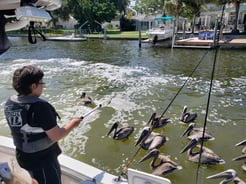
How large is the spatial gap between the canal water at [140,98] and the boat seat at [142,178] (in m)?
1.50

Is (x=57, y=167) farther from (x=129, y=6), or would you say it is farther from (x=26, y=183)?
(x=129, y=6)

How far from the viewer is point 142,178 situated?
8.26ft

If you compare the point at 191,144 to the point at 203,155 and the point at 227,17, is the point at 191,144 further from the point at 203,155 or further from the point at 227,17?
the point at 227,17

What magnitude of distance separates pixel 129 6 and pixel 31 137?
59.0m

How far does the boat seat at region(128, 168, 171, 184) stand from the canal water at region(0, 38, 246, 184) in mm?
1502

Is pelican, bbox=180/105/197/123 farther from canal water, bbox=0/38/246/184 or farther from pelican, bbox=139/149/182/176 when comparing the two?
pelican, bbox=139/149/182/176

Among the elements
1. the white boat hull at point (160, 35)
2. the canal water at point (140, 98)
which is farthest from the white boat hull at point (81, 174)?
the white boat hull at point (160, 35)

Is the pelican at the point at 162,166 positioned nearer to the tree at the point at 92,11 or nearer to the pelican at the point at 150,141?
the pelican at the point at 150,141

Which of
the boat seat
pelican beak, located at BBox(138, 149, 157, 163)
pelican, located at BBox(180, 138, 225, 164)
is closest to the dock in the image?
pelican, located at BBox(180, 138, 225, 164)

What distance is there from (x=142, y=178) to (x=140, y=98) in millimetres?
7630

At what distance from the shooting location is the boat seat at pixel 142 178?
2.43 m

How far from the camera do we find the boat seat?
7.98 feet

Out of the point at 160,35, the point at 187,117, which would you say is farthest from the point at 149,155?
the point at 160,35

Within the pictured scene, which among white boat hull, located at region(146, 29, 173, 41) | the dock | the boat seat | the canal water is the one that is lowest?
the canal water
